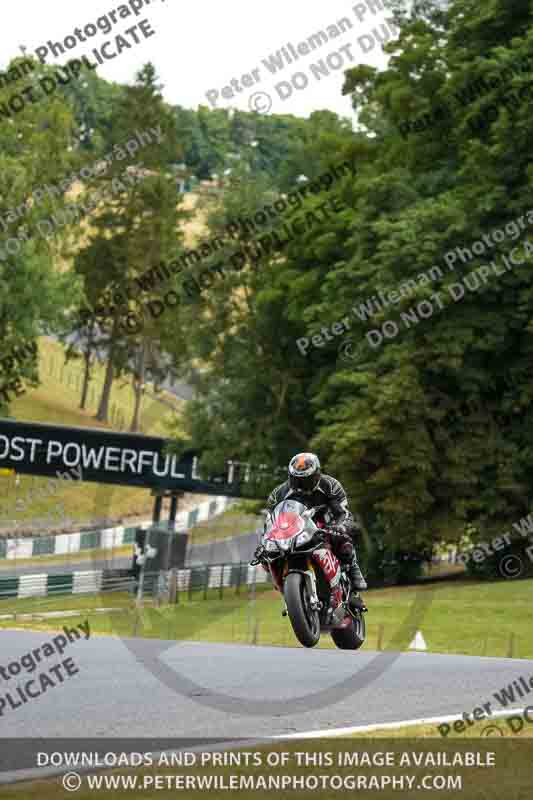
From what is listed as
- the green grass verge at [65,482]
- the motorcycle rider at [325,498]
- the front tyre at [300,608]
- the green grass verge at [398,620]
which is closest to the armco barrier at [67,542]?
the green grass verge at [65,482]

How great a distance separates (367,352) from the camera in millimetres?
41156

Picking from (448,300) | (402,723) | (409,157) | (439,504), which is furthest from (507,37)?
(402,723)

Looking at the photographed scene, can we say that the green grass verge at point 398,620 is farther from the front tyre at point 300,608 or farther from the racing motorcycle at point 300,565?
the front tyre at point 300,608

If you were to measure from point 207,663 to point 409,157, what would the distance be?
31826 millimetres

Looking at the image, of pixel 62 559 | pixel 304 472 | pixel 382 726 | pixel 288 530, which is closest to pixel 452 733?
pixel 382 726

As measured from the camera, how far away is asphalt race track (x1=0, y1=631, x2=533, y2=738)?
1121 centimetres

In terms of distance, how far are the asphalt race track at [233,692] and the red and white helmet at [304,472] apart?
195 cm

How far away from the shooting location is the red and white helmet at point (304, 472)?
1126cm

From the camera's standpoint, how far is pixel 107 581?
44.8 meters

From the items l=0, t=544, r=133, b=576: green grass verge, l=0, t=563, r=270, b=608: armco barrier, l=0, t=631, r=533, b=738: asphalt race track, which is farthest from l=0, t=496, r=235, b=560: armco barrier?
l=0, t=631, r=533, b=738: asphalt race track

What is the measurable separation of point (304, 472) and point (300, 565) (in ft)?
2.57

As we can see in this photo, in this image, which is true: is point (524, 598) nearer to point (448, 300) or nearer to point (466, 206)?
point (448, 300)

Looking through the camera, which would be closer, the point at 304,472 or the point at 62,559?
the point at 304,472

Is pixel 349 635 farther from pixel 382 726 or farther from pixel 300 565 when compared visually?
pixel 300 565
